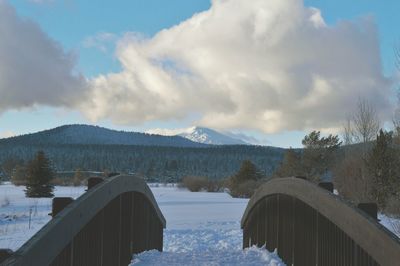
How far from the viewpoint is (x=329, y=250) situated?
4977 mm

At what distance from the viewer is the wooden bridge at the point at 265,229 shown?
3359mm

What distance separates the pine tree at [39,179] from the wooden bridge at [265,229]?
122ft

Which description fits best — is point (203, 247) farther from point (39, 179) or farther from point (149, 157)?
point (149, 157)

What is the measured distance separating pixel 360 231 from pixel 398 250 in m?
0.72

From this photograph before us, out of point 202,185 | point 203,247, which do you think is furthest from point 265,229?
point 202,185

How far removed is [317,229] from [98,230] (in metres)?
2.16

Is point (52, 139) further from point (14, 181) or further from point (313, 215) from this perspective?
point (313, 215)

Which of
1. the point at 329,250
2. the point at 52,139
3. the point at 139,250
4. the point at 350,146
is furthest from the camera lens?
the point at 52,139

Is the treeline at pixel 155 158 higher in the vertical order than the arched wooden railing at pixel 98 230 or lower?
higher

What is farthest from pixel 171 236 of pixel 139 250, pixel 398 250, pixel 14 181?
pixel 14 181

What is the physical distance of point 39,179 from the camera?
4462 cm

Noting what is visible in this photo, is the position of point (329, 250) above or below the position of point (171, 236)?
above

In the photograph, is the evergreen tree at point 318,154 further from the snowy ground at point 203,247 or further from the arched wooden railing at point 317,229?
the arched wooden railing at point 317,229

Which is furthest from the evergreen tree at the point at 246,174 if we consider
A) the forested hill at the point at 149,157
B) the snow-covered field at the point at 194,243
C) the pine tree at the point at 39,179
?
the forested hill at the point at 149,157
